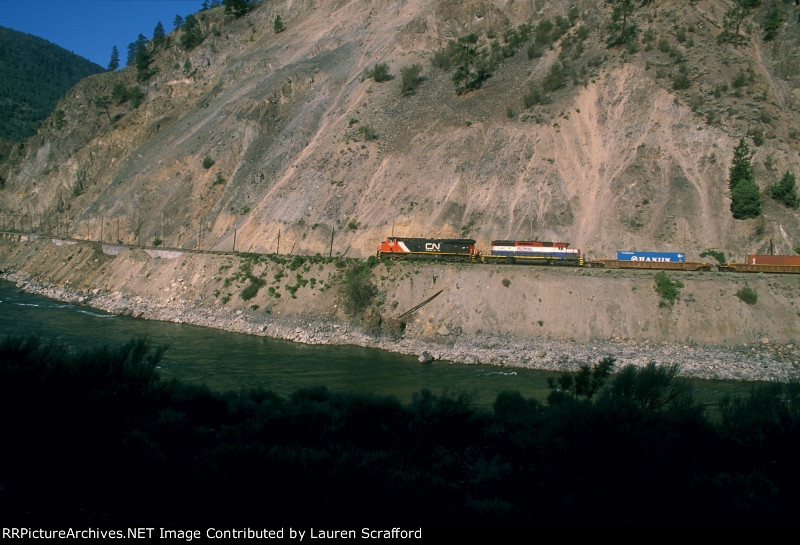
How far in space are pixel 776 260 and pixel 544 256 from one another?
47.2 feet

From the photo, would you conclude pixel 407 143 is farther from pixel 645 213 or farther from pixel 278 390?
pixel 278 390

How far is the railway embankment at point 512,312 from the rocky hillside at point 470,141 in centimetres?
632

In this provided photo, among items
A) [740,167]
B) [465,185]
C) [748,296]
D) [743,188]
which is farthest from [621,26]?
[748,296]

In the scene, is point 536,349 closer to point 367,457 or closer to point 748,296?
point 748,296

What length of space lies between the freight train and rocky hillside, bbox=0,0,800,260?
256 centimetres

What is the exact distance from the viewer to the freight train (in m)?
35.3

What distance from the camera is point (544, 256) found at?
128 feet

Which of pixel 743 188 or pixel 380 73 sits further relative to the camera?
pixel 380 73

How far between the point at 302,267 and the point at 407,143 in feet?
56.2

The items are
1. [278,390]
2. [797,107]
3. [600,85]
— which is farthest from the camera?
[600,85]

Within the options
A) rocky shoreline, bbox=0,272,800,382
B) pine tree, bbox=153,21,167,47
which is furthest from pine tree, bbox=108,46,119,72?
rocky shoreline, bbox=0,272,800,382

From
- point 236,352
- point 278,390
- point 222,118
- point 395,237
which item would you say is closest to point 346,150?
point 395,237

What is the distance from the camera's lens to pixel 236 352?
3167 cm

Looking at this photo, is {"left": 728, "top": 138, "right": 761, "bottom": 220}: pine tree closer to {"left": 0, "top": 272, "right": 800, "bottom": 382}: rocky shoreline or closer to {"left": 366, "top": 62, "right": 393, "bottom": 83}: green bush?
{"left": 0, "top": 272, "right": 800, "bottom": 382}: rocky shoreline
